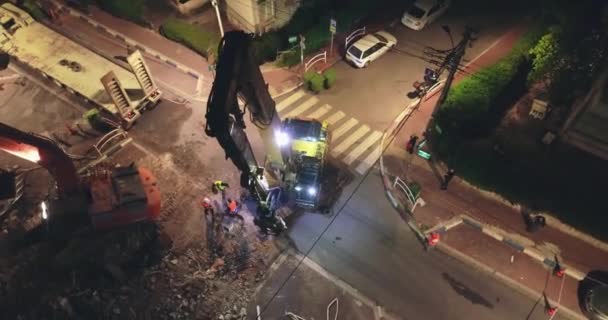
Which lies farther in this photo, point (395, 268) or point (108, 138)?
point (108, 138)

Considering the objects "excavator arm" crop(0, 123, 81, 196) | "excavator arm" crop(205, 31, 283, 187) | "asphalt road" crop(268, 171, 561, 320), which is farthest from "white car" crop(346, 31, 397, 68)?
"excavator arm" crop(0, 123, 81, 196)

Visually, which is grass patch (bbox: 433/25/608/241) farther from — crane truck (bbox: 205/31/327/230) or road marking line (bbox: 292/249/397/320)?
road marking line (bbox: 292/249/397/320)

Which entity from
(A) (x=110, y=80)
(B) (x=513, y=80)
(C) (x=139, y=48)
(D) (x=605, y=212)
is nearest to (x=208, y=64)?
(C) (x=139, y=48)


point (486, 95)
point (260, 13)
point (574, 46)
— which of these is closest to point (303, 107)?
point (260, 13)

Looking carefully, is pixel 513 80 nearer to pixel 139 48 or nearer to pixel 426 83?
pixel 426 83

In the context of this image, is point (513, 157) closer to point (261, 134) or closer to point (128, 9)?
point (261, 134)

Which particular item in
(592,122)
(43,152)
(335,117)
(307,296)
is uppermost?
(592,122)
